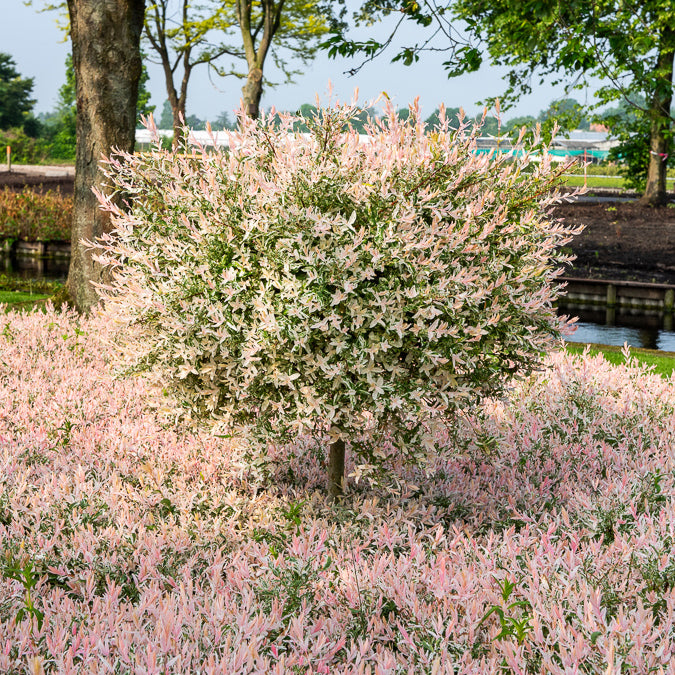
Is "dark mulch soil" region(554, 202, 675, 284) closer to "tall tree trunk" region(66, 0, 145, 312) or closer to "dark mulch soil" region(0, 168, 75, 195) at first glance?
"tall tree trunk" region(66, 0, 145, 312)

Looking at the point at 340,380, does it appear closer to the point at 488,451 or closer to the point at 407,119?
the point at 488,451

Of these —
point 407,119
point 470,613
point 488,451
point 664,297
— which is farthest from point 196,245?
point 664,297

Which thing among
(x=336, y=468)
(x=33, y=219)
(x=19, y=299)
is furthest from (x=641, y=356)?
(x=33, y=219)

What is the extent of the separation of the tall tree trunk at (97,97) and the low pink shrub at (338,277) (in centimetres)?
553

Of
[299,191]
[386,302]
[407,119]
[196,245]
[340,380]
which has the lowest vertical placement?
[340,380]

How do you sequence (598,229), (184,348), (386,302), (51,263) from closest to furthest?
(386,302) < (184,348) < (51,263) < (598,229)

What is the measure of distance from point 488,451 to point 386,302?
130 centimetres

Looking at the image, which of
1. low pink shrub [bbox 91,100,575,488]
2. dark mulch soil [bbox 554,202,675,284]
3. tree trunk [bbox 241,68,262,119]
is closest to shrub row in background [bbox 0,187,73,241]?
tree trunk [bbox 241,68,262,119]

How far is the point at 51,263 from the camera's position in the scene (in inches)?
894

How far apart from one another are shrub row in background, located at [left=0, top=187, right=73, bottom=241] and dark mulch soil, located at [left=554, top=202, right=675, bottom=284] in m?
15.8

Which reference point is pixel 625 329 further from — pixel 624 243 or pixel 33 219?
pixel 33 219

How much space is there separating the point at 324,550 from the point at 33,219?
22514 mm

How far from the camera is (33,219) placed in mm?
23688

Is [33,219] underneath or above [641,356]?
above
